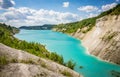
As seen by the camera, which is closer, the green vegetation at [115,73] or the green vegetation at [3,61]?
the green vegetation at [3,61]

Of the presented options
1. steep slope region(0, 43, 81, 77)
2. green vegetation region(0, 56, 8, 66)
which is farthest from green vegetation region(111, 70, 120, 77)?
green vegetation region(0, 56, 8, 66)

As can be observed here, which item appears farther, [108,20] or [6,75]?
[108,20]

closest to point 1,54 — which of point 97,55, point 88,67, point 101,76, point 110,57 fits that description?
Answer: point 101,76

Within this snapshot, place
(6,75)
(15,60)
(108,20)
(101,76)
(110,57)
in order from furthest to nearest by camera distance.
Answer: (108,20) → (110,57) → (101,76) → (15,60) → (6,75)

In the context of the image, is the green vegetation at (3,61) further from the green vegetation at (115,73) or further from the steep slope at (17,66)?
the green vegetation at (115,73)

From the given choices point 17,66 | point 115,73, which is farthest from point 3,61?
point 115,73

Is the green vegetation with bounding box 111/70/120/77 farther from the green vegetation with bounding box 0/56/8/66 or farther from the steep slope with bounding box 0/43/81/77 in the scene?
the green vegetation with bounding box 0/56/8/66

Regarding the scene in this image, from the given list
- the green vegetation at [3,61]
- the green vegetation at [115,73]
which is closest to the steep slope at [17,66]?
the green vegetation at [3,61]

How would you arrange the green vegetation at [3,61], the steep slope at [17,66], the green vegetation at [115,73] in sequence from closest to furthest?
the steep slope at [17,66], the green vegetation at [3,61], the green vegetation at [115,73]

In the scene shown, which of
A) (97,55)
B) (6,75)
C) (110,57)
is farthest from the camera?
(97,55)

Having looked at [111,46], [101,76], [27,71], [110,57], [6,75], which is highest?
[111,46]

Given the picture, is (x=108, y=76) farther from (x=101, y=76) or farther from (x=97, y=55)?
(x=97, y=55)
